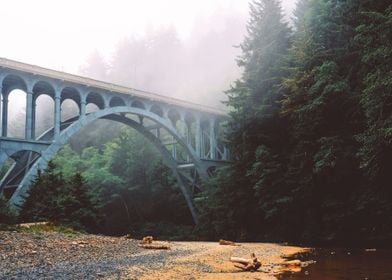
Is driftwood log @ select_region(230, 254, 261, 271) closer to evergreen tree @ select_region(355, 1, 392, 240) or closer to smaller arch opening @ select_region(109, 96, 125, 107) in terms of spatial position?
evergreen tree @ select_region(355, 1, 392, 240)

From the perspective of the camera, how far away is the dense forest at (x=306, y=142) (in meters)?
14.1

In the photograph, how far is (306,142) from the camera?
18.1 metres

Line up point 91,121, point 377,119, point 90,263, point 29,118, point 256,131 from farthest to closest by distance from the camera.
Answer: point 91,121 < point 29,118 < point 256,131 < point 377,119 < point 90,263

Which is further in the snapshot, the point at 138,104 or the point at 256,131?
the point at 138,104

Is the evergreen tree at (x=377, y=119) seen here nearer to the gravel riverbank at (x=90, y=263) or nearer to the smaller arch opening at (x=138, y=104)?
the gravel riverbank at (x=90, y=263)

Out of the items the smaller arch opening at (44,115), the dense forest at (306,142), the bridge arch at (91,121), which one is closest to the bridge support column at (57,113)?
the bridge arch at (91,121)

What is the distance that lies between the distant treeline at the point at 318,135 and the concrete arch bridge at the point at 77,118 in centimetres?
1043

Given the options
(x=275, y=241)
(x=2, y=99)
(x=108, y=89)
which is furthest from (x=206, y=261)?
(x=108, y=89)

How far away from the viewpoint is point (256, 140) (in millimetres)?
23312

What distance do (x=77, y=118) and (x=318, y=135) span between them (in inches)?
714

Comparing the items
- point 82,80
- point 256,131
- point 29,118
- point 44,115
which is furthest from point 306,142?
point 44,115

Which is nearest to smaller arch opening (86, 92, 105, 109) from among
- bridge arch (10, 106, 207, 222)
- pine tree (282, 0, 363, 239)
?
bridge arch (10, 106, 207, 222)

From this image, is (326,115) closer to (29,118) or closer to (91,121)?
(29,118)

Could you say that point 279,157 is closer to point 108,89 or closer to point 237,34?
point 108,89
